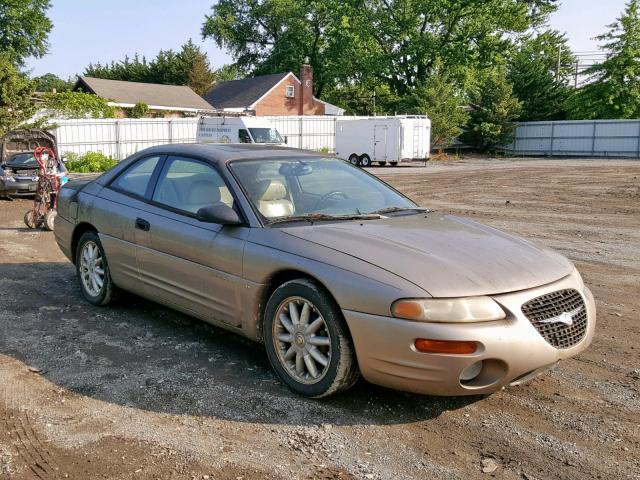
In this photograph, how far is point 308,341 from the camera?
12.9ft

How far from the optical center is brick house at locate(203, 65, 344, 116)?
5628cm

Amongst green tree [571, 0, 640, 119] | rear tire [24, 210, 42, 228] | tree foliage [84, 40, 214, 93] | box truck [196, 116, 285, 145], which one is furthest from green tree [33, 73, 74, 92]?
rear tire [24, 210, 42, 228]

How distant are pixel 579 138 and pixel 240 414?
44.6 meters

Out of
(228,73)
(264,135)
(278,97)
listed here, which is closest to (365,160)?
(264,135)

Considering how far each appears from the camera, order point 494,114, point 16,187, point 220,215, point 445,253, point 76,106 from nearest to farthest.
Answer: point 445,253 → point 220,215 → point 16,187 → point 76,106 → point 494,114

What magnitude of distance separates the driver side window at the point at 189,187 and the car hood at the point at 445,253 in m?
0.81

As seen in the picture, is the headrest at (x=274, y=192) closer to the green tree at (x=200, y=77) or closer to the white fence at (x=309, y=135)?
the white fence at (x=309, y=135)

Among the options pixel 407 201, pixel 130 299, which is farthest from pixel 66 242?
pixel 407 201

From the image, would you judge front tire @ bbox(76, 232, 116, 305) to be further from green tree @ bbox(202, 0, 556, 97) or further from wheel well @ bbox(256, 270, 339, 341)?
green tree @ bbox(202, 0, 556, 97)

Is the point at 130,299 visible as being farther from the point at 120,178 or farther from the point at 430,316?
the point at 430,316

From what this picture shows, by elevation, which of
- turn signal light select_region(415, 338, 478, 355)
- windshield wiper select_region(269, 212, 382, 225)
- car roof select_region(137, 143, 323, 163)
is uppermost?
car roof select_region(137, 143, 323, 163)

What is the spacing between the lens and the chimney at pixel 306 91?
5675cm

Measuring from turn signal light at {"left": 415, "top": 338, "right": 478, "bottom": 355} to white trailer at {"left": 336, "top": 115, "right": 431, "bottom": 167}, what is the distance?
3069 cm

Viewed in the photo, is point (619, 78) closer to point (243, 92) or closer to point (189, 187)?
point (243, 92)
